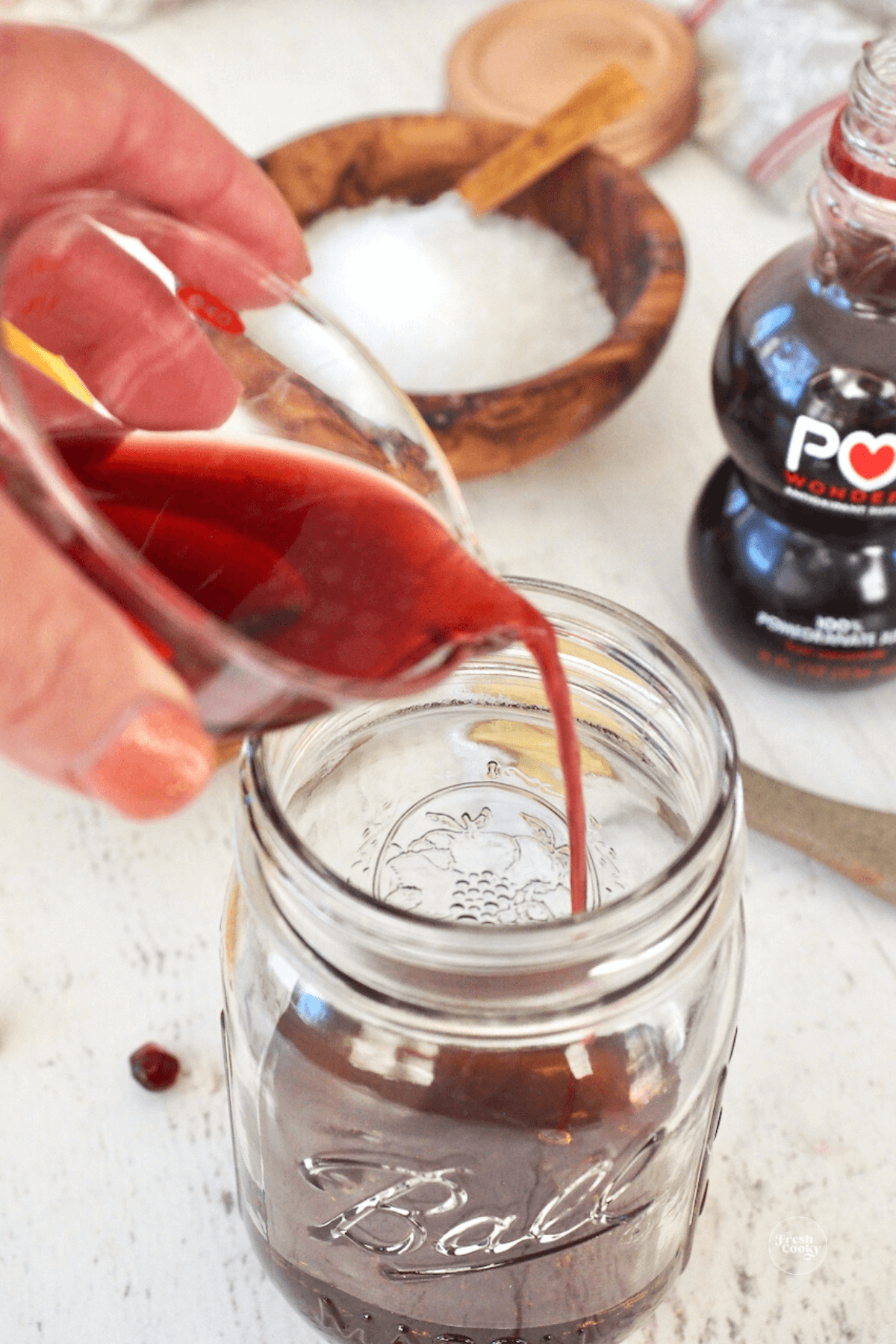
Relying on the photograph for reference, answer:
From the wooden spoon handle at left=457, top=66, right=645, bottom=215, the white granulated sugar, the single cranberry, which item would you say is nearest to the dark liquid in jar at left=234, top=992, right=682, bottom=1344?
the single cranberry

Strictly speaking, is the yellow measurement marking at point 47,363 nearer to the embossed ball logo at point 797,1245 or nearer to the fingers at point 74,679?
the fingers at point 74,679

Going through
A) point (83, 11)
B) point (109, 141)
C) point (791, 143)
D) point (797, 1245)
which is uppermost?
point (109, 141)

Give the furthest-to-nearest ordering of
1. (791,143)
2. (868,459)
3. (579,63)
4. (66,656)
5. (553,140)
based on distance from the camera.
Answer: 1. (579,63)
2. (791,143)
3. (553,140)
4. (868,459)
5. (66,656)

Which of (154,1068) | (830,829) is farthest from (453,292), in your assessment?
(154,1068)

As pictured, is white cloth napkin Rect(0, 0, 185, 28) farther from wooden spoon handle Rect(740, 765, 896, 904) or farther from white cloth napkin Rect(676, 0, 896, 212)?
wooden spoon handle Rect(740, 765, 896, 904)

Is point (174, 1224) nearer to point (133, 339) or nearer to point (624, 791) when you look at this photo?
point (624, 791)

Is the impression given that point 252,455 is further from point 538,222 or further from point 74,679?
point 538,222

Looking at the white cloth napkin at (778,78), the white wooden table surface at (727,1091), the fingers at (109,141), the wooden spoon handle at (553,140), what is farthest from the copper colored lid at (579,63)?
the fingers at (109,141)
